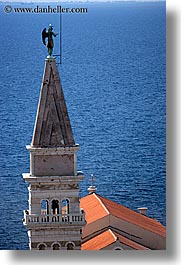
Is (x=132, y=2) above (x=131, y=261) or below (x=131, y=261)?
above

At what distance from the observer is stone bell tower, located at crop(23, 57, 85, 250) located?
119 ft

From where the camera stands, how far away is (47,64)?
3650 centimetres

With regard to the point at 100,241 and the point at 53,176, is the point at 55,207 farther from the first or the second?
the point at 100,241

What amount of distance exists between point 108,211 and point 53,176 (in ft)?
3.79

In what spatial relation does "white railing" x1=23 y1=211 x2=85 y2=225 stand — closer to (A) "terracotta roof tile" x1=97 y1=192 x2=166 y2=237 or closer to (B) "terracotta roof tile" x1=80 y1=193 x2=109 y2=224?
(B) "terracotta roof tile" x1=80 y1=193 x2=109 y2=224

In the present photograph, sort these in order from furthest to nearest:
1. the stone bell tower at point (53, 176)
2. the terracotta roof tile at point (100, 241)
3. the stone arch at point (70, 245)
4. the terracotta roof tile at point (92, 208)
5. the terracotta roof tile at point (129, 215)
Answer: the terracotta roof tile at point (92, 208) < the terracotta roof tile at point (129, 215) < the terracotta roof tile at point (100, 241) < the stone arch at point (70, 245) < the stone bell tower at point (53, 176)

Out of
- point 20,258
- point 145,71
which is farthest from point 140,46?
point 20,258

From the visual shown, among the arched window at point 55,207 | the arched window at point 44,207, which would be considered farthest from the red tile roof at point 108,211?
the arched window at point 55,207

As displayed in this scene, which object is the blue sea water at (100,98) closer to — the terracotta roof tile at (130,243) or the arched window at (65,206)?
the arched window at (65,206)

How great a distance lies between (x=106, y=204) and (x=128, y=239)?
0.53 m

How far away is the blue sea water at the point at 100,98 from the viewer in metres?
36.7

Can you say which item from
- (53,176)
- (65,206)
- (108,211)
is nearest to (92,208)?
(108,211)

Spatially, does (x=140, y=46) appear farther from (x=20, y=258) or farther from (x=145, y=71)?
(x=20, y=258)

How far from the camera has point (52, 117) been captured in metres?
36.4
